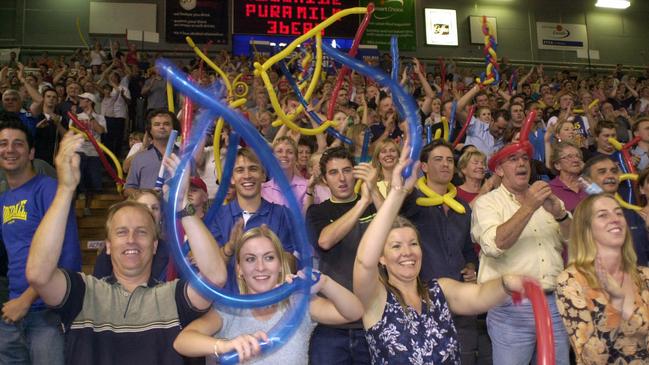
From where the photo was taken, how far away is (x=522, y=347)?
342cm

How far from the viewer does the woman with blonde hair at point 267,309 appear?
248cm

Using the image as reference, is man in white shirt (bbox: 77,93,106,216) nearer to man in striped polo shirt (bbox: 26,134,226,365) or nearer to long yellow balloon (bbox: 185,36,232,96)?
long yellow balloon (bbox: 185,36,232,96)

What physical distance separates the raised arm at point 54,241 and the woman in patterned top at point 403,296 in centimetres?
112

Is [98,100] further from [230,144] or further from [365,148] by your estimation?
[230,144]

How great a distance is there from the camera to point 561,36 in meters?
19.5

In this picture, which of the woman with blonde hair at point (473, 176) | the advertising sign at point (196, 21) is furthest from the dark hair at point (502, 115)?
the advertising sign at point (196, 21)

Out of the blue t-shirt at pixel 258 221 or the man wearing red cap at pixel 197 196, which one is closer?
the blue t-shirt at pixel 258 221

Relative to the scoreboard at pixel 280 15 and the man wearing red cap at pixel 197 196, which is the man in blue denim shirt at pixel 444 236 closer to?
the man wearing red cap at pixel 197 196

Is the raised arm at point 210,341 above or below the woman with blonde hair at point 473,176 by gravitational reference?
below

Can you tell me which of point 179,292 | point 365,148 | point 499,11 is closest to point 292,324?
point 179,292

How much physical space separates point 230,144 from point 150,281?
87 centimetres

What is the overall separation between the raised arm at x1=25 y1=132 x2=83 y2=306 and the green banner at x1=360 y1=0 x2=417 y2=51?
1552cm

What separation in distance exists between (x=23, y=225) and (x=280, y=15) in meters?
13.3

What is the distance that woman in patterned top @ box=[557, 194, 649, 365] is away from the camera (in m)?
2.84
